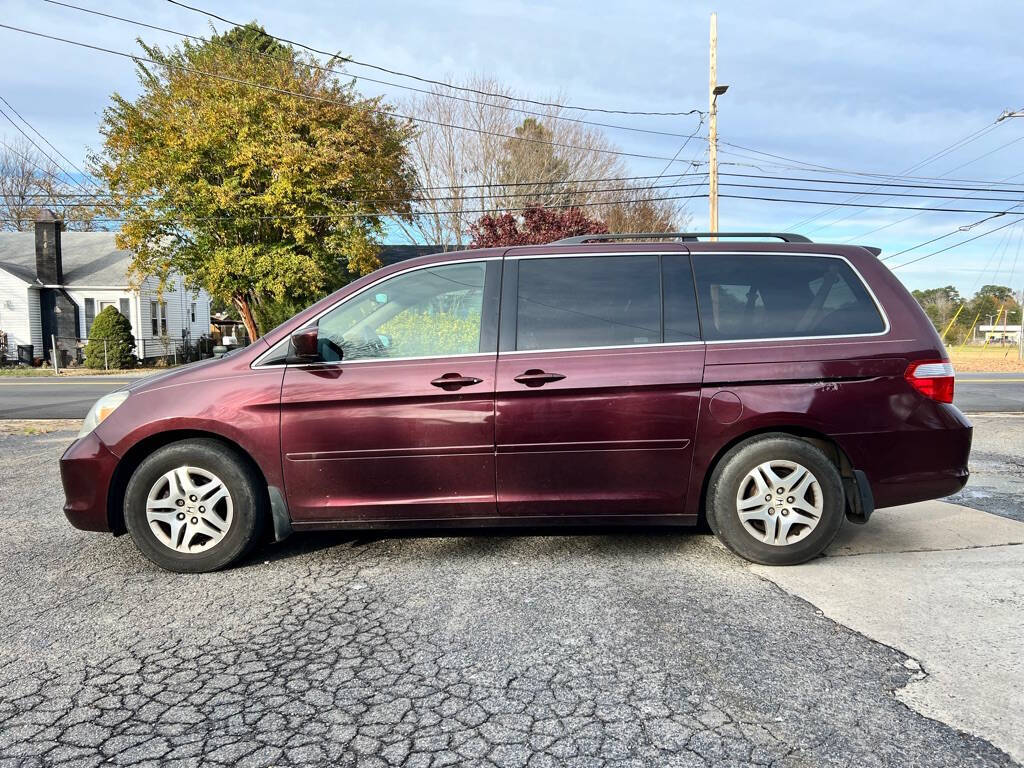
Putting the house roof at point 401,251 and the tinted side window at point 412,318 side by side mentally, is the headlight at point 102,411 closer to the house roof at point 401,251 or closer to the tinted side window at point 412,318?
the tinted side window at point 412,318

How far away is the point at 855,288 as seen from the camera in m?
4.04

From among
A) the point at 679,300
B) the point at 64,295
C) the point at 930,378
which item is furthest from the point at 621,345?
the point at 64,295

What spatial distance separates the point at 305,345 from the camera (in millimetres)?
3814

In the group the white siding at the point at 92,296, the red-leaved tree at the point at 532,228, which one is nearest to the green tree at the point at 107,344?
the white siding at the point at 92,296

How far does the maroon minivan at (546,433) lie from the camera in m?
3.81

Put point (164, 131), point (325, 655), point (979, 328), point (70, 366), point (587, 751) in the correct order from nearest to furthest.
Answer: point (587, 751), point (325, 655), point (164, 131), point (70, 366), point (979, 328)

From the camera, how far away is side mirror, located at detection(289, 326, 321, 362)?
380cm

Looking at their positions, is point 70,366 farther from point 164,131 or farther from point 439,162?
point 439,162

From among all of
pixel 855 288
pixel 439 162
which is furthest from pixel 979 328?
pixel 855 288

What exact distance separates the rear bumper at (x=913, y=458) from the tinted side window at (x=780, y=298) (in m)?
0.62

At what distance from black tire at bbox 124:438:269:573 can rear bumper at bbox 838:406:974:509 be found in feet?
11.1

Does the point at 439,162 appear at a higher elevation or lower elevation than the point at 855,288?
higher

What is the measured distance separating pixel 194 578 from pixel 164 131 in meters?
22.5

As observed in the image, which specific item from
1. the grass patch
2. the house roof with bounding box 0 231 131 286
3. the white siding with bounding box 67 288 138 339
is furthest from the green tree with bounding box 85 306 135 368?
the house roof with bounding box 0 231 131 286
